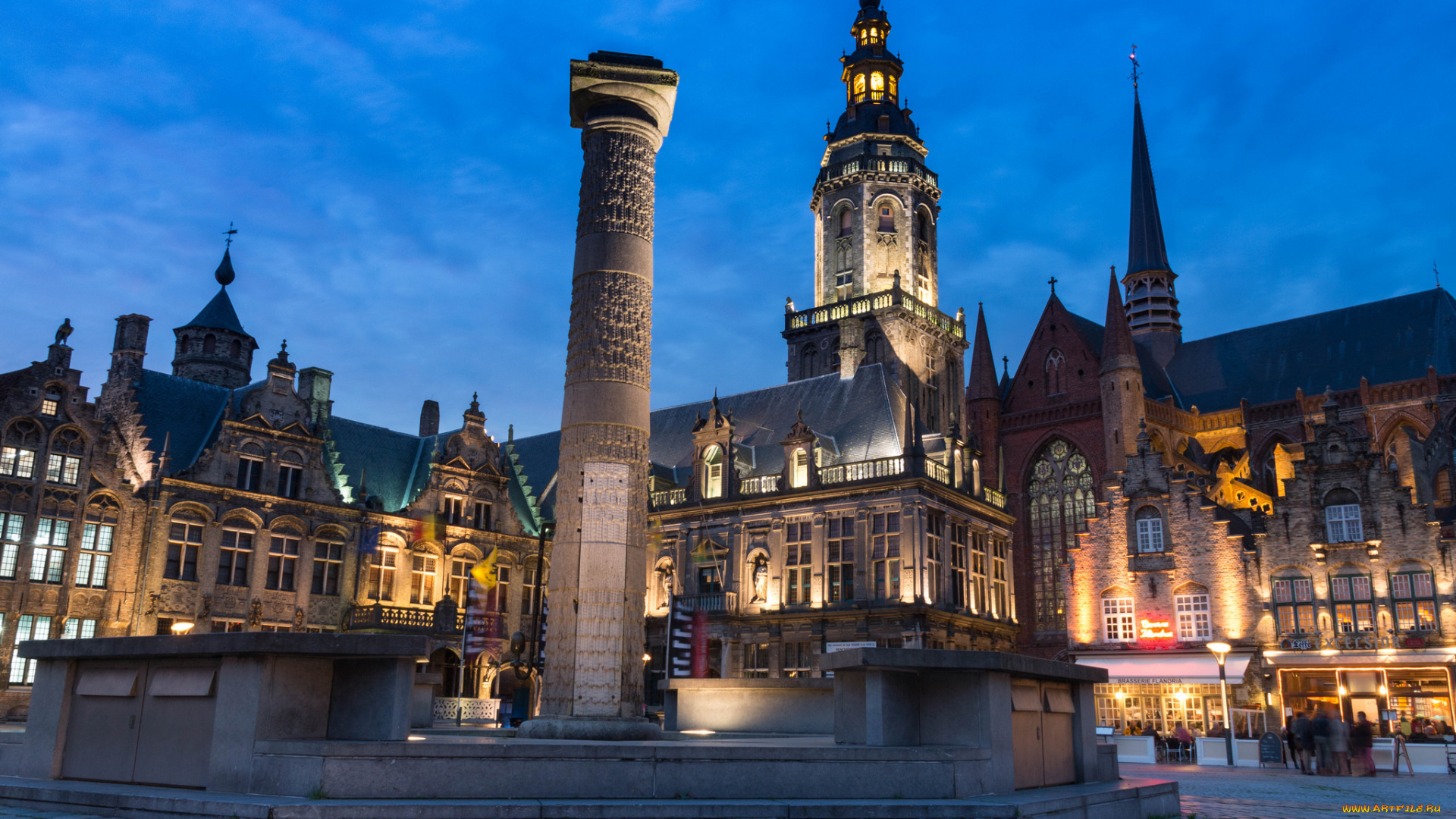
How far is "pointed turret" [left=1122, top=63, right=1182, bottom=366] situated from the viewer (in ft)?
218

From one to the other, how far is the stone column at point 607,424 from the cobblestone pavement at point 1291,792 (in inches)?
329

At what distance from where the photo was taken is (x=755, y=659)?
4269cm

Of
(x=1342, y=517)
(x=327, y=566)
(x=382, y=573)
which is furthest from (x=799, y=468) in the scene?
(x=1342, y=517)

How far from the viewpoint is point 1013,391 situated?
60.1 m

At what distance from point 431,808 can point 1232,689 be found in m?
31.4

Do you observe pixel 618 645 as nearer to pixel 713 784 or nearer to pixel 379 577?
pixel 713 784

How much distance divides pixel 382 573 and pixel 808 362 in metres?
25.9

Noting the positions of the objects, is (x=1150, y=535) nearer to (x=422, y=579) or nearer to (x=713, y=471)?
(x=713, y=471)

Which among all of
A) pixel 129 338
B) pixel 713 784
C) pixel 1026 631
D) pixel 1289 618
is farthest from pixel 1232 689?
pixel 129 338

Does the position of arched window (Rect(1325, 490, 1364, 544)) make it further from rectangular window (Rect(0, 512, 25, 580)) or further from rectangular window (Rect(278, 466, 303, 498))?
rectangular window (Rect(0, 512, 25, 580))

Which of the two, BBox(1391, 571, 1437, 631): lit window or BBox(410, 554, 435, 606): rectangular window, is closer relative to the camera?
BBox(1391, 571, 1437, 631): lit window

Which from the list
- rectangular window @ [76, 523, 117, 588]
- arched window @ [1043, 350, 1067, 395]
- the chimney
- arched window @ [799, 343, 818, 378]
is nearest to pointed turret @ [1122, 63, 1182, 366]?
arched window @ [1043, 350, 1067, 395]

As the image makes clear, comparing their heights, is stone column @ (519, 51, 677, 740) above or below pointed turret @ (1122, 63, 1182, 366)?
below

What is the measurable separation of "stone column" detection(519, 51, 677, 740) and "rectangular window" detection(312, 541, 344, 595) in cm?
2461
